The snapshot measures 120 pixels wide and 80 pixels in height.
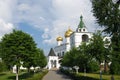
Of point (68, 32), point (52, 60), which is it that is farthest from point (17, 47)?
point (52, 60)

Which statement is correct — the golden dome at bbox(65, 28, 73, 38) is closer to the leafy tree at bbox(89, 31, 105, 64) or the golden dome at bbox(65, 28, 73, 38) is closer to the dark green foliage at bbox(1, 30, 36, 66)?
the dark green foliage at bbox(1, 30, 36, 66)

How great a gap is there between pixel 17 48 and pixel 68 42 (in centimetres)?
10028

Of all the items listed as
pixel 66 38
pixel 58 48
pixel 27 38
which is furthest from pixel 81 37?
pixel 27 38

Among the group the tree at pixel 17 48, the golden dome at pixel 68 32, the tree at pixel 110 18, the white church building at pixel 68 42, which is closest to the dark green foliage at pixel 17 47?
the tree at pixel 17 48

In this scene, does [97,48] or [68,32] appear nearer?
[97,48]

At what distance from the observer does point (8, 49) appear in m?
38.1

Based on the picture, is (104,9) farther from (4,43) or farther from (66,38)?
(66,38)

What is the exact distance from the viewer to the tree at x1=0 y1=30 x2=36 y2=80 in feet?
124

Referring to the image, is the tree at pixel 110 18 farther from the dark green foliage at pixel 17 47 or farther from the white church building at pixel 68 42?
the white church building at pixel 68 42

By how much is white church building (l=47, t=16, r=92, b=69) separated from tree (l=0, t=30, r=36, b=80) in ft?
206

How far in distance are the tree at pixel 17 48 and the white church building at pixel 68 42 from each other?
62663 mm

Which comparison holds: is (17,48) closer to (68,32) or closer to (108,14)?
(108,14)

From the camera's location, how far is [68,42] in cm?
13762

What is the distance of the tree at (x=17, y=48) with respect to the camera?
3791 cm
